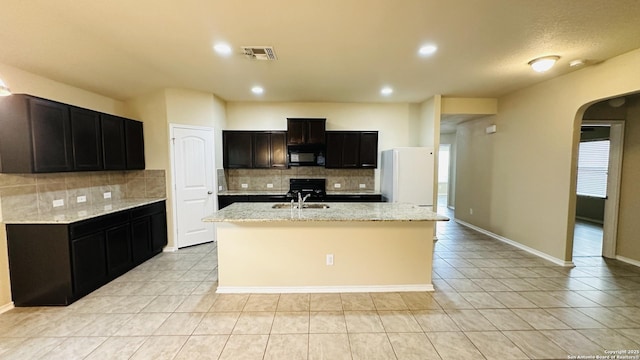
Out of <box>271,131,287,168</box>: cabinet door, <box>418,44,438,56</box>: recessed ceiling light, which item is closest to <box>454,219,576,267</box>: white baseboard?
<box>418,44,438,56</box>: recessed ceiling light

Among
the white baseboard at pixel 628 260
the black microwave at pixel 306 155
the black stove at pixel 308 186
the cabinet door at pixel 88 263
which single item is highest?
the black microwave at pixel 306 155

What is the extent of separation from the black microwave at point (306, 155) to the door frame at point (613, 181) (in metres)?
4.23

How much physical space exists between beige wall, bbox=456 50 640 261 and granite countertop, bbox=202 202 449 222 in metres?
2.34

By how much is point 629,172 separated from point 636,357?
10.6 ft

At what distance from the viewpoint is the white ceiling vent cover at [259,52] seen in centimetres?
278

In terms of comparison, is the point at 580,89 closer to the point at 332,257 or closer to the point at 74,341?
the point at 332,257

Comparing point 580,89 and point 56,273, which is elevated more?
point 580,89

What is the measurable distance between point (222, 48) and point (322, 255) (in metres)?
2.60

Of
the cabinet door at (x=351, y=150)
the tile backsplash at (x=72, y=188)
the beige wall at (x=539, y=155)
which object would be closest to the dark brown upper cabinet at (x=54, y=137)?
the tile backsplash at (x=72, y=188)

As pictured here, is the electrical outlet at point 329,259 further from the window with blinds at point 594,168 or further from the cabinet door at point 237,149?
the window with blinds at point 594,168

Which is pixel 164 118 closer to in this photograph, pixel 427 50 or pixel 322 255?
pixel 322 255

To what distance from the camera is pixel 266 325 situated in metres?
2.35

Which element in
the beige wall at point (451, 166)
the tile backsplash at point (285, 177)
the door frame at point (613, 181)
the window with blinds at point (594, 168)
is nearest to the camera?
the door frame at point (613, 181)

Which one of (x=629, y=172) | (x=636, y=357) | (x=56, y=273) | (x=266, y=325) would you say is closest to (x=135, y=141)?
(x=56, y=273)
